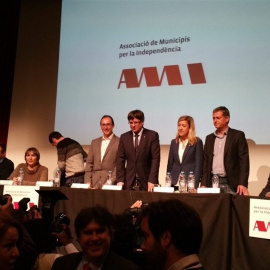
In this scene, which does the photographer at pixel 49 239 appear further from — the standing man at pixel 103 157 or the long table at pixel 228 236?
the standing man at pixel 103 157

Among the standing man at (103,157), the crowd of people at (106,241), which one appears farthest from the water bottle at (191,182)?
the crowd of people at (106,241)

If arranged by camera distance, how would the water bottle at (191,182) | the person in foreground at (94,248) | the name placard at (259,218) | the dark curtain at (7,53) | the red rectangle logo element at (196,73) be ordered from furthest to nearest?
the dark curtain at (7,53) < the red rectangle logo element at (196,73) < the water bottle at (191,182) < the name placard at (259,218) < the person in foreground at (94,248)

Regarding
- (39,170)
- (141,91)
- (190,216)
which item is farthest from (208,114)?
(190,216)

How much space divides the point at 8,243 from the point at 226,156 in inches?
117

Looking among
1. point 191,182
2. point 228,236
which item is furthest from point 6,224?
point 191,182

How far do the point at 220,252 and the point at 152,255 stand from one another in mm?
2098

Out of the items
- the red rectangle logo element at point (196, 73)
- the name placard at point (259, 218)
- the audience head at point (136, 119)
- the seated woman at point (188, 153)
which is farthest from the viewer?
the red rectangle logo element at point (196, 73)

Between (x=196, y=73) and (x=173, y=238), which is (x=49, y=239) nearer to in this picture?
(x=173, y=238)

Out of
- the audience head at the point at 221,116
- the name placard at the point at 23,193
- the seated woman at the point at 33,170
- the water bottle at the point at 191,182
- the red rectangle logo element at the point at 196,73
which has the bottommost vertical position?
the name placard at the point at 23,193

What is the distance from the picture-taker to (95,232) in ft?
7.55

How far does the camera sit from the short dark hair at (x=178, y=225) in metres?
1.60

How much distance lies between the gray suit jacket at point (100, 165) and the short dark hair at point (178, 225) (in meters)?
3.42

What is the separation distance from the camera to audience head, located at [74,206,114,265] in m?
2.21

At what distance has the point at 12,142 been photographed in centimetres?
774
